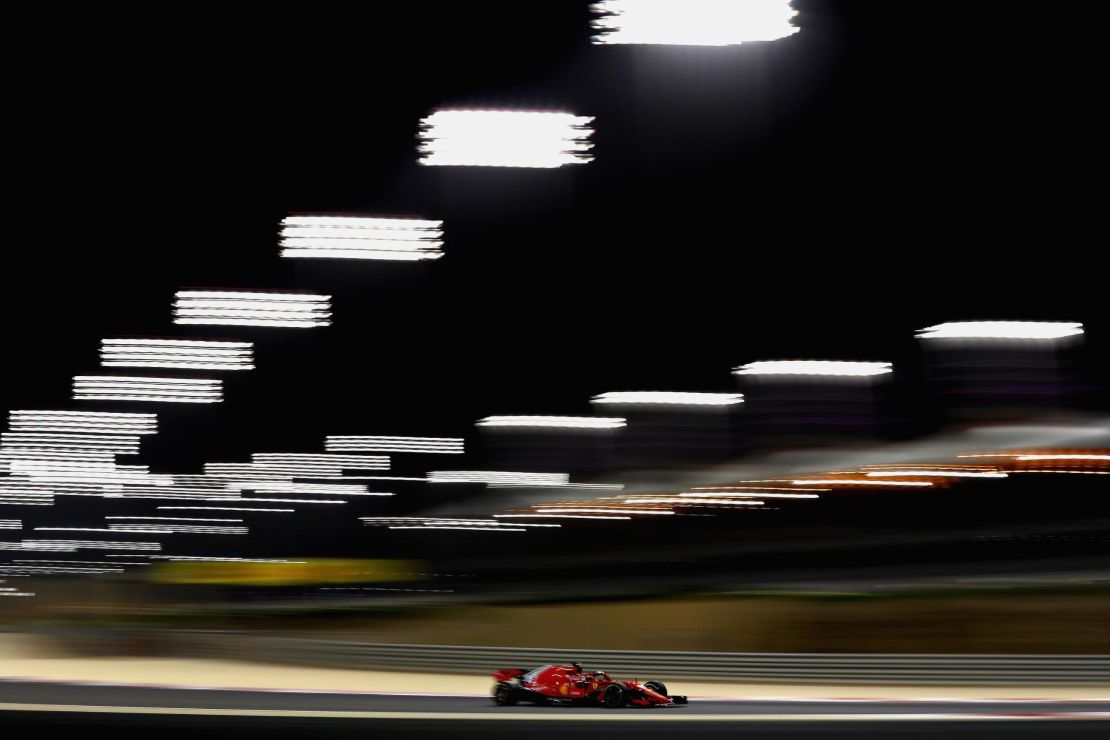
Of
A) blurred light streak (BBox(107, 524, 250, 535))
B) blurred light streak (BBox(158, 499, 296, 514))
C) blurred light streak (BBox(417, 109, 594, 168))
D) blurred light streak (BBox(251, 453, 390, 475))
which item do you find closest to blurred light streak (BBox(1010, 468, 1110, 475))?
blurred light streak (BBox(417, 109, 594, 168))

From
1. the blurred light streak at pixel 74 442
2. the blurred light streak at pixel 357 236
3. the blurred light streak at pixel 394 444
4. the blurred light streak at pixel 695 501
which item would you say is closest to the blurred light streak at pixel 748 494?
the blurred light streak at pixel 695 501

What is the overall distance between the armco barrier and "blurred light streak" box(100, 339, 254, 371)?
5775mm

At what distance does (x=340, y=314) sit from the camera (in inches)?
707

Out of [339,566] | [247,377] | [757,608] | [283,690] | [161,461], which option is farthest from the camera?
[161,461]

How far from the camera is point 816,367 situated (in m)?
17.3

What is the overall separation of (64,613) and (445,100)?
27.4 m

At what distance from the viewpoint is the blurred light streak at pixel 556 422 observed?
2250 centimetres

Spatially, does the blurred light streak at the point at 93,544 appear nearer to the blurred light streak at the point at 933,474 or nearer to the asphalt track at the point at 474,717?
the asphalt track at the point at 474,717

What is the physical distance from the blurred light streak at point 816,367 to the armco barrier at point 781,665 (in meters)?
4.06

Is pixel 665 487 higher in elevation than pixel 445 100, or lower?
lower

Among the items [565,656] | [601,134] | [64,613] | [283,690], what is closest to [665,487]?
[565,656]

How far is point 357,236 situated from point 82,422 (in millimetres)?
18918

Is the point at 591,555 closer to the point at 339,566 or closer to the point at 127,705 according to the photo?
the point at 339,566

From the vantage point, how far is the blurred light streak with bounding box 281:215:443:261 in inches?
533
